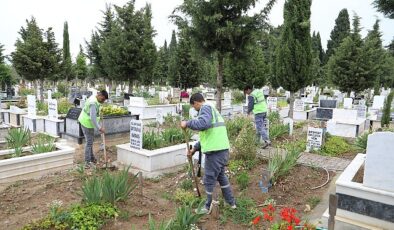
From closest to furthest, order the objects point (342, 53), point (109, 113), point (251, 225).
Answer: point (251, 225)
point (109, 113)
point (342, 53)

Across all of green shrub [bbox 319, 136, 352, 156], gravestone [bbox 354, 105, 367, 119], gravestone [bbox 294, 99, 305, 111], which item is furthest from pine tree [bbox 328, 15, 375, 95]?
green shrub [bbox 319, 136, 352, 156]

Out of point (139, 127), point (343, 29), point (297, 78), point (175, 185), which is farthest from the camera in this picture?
point (343, 29)

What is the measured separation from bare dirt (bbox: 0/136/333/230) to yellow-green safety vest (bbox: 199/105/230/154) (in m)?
1.06

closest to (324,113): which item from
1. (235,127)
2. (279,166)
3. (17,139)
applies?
(235,127)

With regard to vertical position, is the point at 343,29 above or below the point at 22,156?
above

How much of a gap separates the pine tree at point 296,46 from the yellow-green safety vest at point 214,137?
10.4 metres

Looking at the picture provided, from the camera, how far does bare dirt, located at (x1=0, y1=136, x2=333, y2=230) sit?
14.8 ft

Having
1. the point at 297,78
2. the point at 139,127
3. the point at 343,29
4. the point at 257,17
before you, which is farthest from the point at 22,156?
the point at 343,29

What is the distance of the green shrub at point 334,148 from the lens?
29.0 ft

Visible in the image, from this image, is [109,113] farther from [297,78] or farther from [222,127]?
[297,78]

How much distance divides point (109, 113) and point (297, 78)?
27.7ft

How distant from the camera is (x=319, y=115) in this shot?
1612cm

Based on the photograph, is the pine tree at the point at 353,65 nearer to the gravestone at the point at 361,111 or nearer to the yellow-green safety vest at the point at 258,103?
the gravestone at the point at 361,111

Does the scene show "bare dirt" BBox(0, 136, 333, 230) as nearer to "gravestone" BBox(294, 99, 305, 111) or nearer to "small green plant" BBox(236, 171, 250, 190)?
"small green plant" BBox(236, 171, 250, 190)
